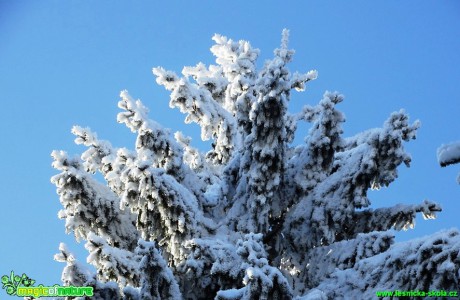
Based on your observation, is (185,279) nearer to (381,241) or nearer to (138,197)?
(138,197)

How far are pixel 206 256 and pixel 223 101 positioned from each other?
22.0 feet

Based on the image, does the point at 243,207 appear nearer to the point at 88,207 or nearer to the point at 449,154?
the point at 88,207

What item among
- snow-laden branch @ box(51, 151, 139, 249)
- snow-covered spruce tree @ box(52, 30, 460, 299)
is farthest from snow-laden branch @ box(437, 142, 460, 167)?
snow-laden branch @ box(51, 151, 139, 249)

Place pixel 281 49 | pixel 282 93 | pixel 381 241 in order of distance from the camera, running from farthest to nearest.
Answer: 1. pixel 281 49
2. pixel 282 93
3. pixel 381 241

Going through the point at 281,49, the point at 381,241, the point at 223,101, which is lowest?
the point at 381,241

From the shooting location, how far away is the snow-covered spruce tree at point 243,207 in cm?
740

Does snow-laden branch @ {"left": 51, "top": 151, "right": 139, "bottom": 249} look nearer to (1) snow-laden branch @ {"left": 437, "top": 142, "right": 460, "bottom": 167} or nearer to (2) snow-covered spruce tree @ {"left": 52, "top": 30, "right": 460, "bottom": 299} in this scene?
(2) snow-covered spruce tree @ {"left": 52, "top": 30, "right": 460, "bottom": 299}

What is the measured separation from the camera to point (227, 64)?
13156 mm

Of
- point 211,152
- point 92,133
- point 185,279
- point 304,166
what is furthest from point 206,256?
point 211,152

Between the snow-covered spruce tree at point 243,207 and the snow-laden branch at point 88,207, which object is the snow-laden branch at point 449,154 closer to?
the snow-covered spruce tree at point 243,207

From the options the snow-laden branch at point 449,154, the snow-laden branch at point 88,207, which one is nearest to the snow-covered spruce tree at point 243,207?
the snow-laden branch at point 88,207

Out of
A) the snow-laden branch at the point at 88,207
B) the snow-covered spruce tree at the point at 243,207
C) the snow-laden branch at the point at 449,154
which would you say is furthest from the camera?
the snow-laden branch at the point at 88,207

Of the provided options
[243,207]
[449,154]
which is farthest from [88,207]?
[449,154]

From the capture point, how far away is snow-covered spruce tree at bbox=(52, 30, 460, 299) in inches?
291
